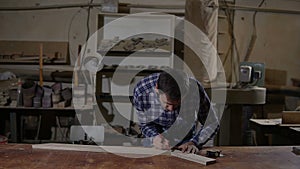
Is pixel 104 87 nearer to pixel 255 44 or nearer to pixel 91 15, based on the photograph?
pixel 91 15

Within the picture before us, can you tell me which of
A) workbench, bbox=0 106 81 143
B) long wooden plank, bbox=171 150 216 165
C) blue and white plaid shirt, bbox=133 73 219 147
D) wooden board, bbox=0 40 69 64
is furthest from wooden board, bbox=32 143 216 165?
wooden board, bbox=0 40 69 64

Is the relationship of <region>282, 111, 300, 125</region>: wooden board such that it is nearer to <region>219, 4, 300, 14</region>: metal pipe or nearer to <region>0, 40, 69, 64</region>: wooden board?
<region>219, 4, 300, 14</region>: metal pipe

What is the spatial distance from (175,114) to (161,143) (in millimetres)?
304

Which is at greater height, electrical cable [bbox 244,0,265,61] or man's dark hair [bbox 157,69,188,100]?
electrical cable [bbox 244,0,265,61]

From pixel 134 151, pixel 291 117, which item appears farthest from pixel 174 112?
pixel 291 117

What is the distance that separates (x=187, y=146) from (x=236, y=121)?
1624 mm

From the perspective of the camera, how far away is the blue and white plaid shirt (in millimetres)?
2064

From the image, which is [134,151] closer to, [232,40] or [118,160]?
[118,160]

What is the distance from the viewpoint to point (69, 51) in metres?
4.26

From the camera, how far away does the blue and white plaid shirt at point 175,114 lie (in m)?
2.06

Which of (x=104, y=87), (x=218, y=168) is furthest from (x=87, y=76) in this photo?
(x=218, y=168)

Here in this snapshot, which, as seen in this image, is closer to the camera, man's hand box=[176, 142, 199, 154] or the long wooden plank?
the long wooden plank

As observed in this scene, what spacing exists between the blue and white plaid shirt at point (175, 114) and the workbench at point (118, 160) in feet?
1.06

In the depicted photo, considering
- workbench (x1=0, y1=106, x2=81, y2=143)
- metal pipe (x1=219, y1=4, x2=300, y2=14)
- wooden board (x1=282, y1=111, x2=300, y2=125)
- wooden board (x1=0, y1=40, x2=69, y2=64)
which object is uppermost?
metal pipe (x1=219, y1=4, x2=300, y2=14)
